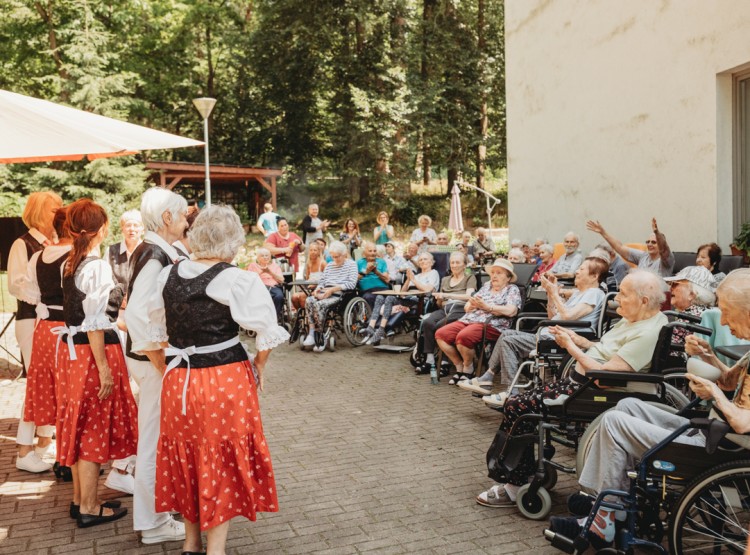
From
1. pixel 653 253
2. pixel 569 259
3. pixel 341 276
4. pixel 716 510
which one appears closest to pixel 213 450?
pixel 716 510

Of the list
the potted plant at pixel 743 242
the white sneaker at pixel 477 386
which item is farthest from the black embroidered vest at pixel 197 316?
the potted plant at pixel 743 242

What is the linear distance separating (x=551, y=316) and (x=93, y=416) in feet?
12.8

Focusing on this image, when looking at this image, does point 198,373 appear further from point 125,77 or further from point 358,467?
point 125,77

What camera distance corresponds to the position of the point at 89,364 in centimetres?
403

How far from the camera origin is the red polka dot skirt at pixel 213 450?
312 centimetres

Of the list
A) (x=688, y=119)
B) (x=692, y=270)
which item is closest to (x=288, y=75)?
(x=688, y=119)

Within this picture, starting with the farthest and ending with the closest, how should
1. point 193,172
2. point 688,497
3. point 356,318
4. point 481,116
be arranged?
point 481,116, point 193,172, point 356,318, point 688,497

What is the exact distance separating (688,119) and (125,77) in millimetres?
23560

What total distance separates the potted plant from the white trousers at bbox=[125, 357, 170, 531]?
6.29 metres

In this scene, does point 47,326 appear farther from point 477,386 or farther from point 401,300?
point 401,300

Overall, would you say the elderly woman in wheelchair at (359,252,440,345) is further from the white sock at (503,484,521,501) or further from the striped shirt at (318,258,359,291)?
the white sock at (503,484,521,501)

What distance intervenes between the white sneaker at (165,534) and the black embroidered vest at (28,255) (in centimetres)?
219

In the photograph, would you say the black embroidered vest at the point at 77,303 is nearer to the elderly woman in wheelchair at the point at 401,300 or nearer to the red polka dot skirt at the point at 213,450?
the red polka dot skirt at the point at 213,450

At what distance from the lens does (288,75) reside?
3189cm
